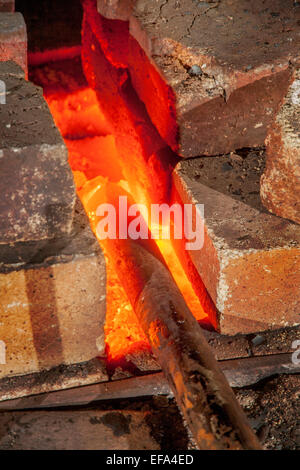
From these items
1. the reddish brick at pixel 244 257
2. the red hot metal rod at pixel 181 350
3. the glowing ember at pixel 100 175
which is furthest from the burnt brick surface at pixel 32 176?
the glowing ember at pixel 100 175

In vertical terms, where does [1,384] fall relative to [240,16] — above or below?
below

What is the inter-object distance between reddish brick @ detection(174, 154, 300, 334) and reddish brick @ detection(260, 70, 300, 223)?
104mm

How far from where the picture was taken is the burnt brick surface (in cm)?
241

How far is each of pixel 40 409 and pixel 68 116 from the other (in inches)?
133

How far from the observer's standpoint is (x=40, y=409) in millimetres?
2840

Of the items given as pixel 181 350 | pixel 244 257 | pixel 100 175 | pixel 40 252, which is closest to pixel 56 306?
pixel 40 252

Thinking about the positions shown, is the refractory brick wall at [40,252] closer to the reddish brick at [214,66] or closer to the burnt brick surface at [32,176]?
the burnt brick surface at [32,176]

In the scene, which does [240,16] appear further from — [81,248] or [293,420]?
[293,420]

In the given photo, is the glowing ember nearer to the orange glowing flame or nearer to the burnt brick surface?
the orange glowing flame

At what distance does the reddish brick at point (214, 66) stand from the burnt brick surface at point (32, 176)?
965 mm

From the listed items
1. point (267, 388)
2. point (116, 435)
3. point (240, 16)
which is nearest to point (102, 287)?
point (116, 435)

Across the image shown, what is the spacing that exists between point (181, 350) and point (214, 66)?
5.36 ft

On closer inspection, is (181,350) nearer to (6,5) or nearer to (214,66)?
(214,66)

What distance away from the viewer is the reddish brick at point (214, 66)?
3.30 meters
